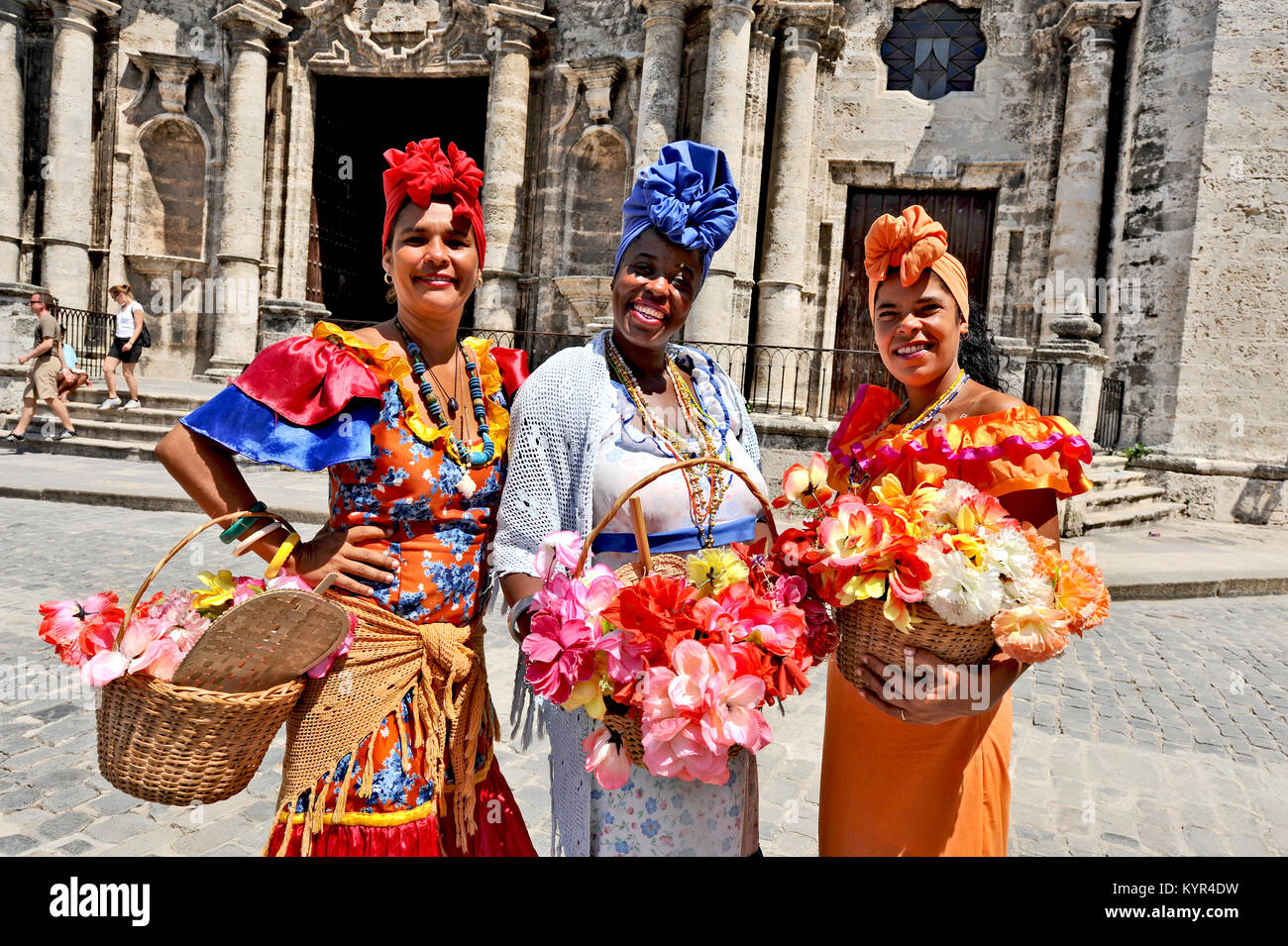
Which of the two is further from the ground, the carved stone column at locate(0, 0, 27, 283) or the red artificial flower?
the carved stone column at locate(0, 0, 27, 283)

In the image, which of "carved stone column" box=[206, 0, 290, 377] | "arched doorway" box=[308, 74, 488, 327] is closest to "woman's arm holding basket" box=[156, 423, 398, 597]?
"carved stone column" box=[206, 0, 290, 377]

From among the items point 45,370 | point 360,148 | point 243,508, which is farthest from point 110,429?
point 243,508

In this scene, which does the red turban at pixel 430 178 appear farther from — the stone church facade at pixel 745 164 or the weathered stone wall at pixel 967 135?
the weathered stone wall at pixel 967 135

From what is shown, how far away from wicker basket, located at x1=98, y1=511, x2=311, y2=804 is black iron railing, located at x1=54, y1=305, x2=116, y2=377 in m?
15.6

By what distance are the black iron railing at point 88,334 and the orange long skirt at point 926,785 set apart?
1616 centimetres

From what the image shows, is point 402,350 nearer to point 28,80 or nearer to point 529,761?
point 529,761

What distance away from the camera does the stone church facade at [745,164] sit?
37.7 feet

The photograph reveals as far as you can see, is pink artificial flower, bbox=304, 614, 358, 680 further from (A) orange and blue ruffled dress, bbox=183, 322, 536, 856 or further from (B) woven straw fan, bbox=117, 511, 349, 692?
(A) orange and blue ruffled dress, bbox=183, 322, 536, 856

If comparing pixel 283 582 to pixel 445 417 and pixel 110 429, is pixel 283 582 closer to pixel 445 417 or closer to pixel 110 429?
pixel 445 417

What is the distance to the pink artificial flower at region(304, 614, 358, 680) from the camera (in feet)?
5.70

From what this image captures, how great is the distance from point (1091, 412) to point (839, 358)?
3802 mm

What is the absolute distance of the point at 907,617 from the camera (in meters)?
1.66

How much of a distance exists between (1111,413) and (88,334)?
17.4 m

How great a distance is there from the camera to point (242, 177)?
14805 millimetres
